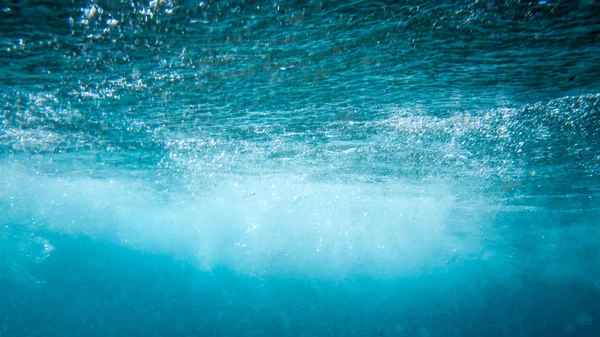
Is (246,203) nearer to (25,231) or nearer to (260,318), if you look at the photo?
(260,318)

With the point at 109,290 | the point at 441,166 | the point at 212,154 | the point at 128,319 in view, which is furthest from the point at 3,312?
the point at 441,166

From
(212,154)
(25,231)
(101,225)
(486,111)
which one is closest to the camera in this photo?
(486,111)

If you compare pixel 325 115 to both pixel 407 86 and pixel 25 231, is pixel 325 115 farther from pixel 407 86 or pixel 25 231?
pixel 25 231

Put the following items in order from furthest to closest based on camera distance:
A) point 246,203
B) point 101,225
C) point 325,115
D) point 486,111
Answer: point 101,225 → point 246,203 → point 325,115 → point 486,111

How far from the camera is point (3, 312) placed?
93.0 ft

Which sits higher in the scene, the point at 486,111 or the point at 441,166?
the point at 486,111

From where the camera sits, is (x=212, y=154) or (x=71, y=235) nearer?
(x=212, y=154)

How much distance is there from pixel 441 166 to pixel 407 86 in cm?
965

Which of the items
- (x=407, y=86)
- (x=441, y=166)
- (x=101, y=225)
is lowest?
(x=101, y=225)

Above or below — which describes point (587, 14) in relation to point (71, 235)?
above

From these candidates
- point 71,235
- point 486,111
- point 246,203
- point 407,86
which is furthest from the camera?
point 71,235

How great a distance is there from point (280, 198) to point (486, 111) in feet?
71.5

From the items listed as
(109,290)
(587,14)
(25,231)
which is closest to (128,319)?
(109,290)

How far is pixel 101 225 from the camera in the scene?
6325 cm
